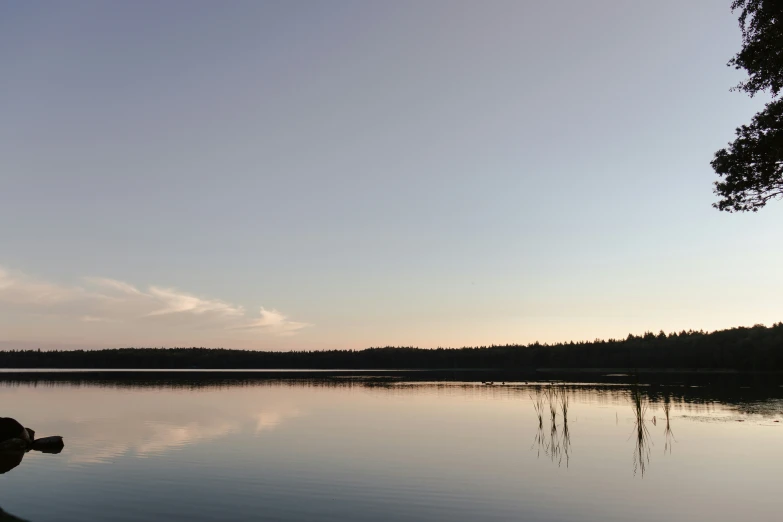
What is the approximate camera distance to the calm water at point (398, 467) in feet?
55.8

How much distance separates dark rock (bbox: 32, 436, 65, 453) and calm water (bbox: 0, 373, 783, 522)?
1055mm

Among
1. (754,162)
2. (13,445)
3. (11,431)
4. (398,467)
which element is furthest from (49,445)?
(754,162)

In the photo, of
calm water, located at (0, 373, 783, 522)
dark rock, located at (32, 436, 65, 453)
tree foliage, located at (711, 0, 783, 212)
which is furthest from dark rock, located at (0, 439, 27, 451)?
tree foliage, located at (711, 0, 783, 212)

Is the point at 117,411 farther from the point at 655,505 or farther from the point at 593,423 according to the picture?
the point at 655,505

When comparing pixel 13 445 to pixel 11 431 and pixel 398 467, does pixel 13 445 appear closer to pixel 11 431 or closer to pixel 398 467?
pixel 11 431

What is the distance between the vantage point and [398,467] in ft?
75.3

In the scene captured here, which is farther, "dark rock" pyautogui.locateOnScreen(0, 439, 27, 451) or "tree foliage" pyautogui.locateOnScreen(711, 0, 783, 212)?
"dark rock" pyautogui.locateOnScreen(0, 439, 27, 451)

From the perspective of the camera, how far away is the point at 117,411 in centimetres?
4400

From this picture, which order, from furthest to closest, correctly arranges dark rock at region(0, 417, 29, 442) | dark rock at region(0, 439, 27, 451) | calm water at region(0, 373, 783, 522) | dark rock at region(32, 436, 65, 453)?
dark rock at region(0, 417, 29, 442) → dark rock at region(0, 439, 27, 451) → dark rock at region(32, 436, 65, 453) → calm water at region(0, 373, 783, 522)

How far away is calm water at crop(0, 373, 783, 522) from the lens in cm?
1700

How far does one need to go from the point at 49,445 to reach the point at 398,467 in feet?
54.4

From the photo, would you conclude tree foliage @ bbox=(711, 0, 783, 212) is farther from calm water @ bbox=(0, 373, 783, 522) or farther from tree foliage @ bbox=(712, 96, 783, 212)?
calm water @ bbox=(0, 373, 783, 522)

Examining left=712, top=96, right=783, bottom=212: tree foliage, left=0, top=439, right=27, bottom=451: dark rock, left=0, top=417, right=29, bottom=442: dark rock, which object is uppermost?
left=712, top=96, right=783, bottom=212: tree foliage

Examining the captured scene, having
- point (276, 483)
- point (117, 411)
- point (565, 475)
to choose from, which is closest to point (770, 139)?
point (565, 475)
